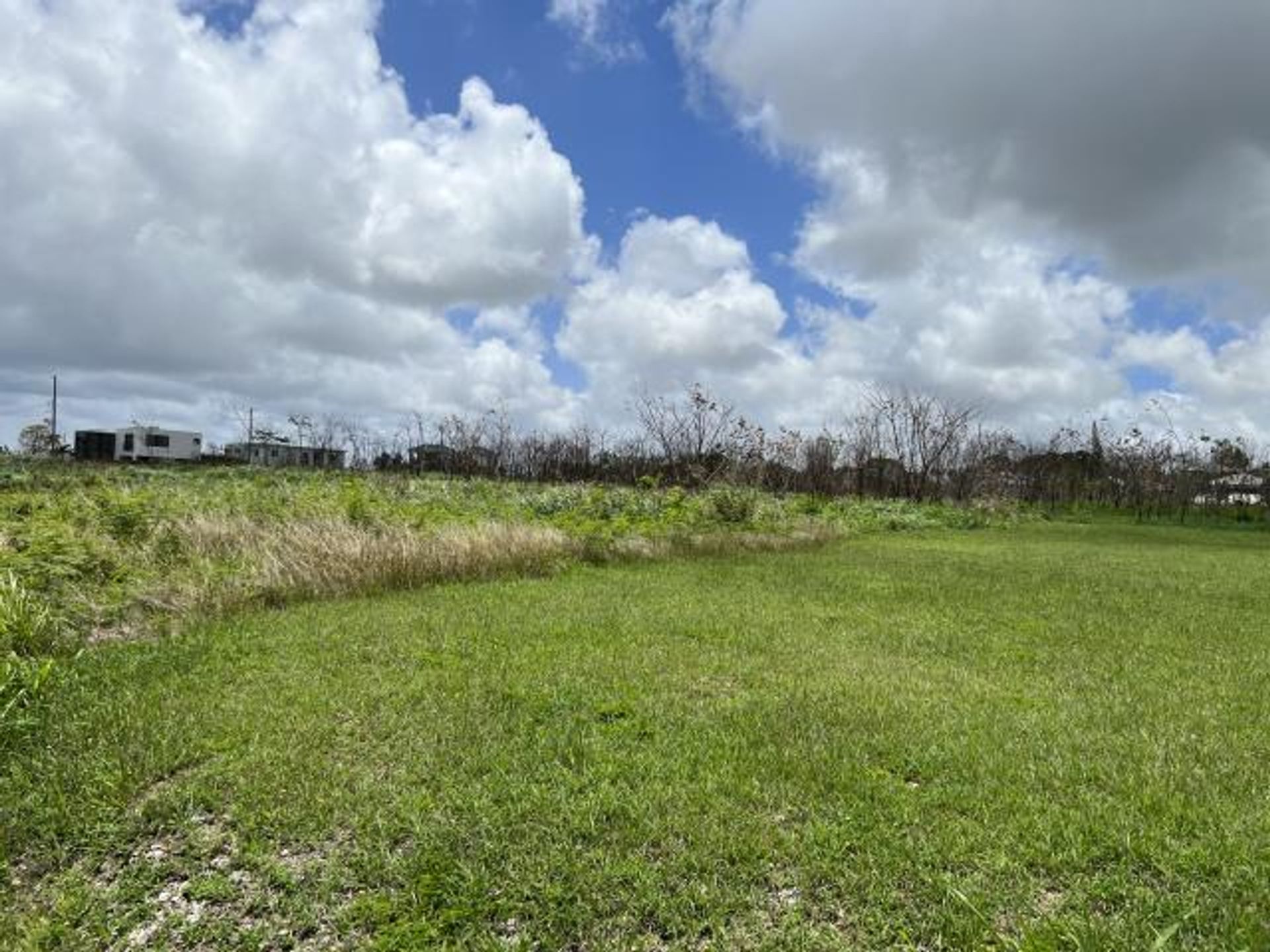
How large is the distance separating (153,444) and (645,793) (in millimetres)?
74340

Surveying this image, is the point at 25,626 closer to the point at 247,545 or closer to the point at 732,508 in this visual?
the point at 247,545

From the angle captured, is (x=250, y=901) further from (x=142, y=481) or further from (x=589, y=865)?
(x=142, y=481)

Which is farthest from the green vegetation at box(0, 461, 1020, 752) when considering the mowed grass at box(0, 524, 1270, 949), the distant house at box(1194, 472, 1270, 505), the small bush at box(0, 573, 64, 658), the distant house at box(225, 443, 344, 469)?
the distant house at box(1194, 472, 1270, 505)

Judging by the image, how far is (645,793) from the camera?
3.83 metres

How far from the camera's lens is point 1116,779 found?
396 cm

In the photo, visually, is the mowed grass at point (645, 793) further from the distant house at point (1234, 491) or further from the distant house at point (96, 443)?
the distant house at point (96, 443)

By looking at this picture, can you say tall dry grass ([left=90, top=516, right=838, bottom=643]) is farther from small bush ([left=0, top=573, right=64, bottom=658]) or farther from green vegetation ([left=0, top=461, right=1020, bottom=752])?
small bush ([left=0, top=573, right=64, bottom=658])

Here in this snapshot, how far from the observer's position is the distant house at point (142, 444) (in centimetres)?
6328

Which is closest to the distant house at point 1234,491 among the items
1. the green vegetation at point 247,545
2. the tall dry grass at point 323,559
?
the green vegetation at point 247,545

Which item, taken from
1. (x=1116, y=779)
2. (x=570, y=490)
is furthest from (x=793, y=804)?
(x=570, y=490)

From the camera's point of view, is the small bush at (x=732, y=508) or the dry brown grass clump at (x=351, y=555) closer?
the dry brown grass clump at (x=351, y=555)

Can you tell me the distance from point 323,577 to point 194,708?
4185mm

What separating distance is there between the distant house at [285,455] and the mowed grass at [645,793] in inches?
1327

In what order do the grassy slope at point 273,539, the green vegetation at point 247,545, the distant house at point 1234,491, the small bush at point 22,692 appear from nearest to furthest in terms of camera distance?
1. the small bush at point 22,692
2. the green vegetation at point 247,545
3. the grassy slope at point 273,539
4. the distant house at point 1234,491
